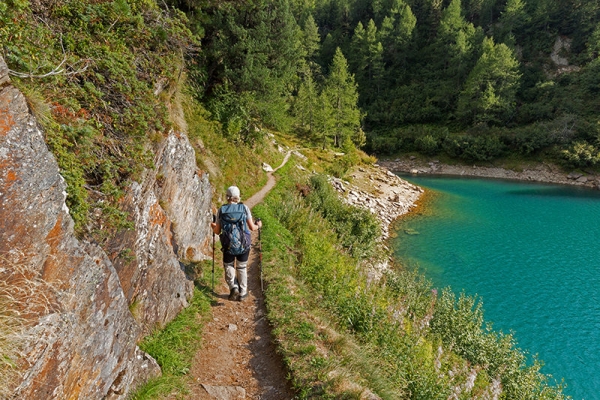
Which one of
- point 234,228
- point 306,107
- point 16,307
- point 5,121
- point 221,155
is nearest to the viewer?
point 16,307

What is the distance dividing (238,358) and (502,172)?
5560 cm

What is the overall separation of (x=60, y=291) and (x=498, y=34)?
91108 mm

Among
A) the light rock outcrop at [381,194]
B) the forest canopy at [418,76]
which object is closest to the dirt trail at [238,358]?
the forest canopy at [418,76]

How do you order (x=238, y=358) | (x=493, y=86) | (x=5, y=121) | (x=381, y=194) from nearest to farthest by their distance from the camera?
1. (x=5, y=121)
2. (x=238, y=358)
3. (x=381, y=194)
4. (x=493, y=86)

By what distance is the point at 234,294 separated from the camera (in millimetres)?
8203

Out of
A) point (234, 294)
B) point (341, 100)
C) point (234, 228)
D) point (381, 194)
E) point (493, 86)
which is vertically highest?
point (493, 86)

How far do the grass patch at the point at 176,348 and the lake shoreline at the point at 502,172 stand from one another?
5042 centimetres

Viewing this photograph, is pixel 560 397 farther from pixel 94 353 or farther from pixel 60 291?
pixel 60 291

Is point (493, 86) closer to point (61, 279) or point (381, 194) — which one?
point (381, 194)

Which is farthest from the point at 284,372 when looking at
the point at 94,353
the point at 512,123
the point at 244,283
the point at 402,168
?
the point at 512,123

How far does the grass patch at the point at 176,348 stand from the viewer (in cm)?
519

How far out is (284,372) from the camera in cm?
611

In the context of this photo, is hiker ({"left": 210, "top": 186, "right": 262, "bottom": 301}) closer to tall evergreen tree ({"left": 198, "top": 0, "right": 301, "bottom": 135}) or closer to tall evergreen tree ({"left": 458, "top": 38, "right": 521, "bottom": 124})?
tall evergreen tree ({"left": 198, "top": 0, "right": 301, "bottom": 135})

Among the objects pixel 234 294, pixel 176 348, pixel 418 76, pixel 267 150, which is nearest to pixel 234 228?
pixel 234 294
